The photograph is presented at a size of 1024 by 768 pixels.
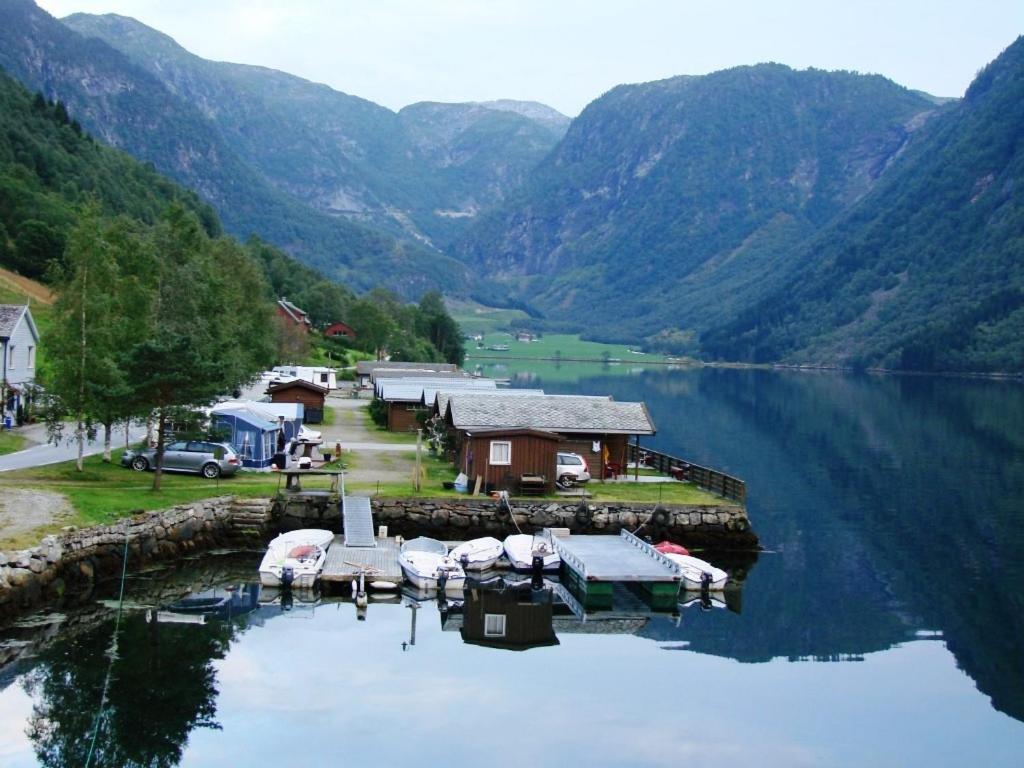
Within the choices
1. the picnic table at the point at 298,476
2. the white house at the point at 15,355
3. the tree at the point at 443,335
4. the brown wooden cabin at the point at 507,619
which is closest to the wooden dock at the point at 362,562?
the brown wooden cabin at the point at 507,619

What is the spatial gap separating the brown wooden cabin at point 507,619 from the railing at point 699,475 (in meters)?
13.2

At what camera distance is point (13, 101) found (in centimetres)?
16250

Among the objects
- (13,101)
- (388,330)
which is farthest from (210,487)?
(13,101)

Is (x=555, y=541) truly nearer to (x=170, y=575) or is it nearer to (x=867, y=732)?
(x=170, y=575)

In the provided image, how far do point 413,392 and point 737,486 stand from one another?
30733 mm

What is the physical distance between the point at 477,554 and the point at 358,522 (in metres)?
5.02

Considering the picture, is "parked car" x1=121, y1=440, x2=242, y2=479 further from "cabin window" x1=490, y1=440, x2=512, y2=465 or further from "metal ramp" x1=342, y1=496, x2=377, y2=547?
"cabin window" x1=490, y1=440, x2=512, y2=465

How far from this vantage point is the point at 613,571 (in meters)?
39.0

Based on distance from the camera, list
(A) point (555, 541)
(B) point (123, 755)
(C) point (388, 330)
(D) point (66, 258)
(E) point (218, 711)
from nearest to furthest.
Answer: (B) point (123, 755) → (E) point (218, 711) → (A) point (555, 541) → (D) point (66, 258) → (C) point (388, 330)

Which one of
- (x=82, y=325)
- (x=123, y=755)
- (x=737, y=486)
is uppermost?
(x=82, y=325)

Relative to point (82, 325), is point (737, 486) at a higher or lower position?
lower

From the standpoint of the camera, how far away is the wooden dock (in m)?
38.5

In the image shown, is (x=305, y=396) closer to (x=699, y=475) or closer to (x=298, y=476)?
(x=298, y=476)

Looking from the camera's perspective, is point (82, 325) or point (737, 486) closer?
point (82, 325)
